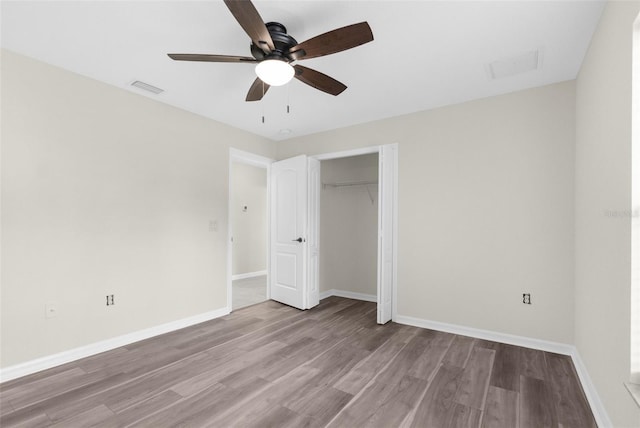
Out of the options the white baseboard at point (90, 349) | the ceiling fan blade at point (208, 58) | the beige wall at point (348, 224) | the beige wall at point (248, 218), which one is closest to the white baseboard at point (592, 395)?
the beige wall at point (348, 224)

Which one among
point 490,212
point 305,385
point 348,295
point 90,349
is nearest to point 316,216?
point 348,295

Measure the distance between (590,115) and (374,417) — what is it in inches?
105

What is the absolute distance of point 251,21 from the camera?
5.35 feet

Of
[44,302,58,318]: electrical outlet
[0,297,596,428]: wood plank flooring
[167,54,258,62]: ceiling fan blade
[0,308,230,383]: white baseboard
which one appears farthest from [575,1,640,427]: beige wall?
[44,302,58,318]: electrical outlet

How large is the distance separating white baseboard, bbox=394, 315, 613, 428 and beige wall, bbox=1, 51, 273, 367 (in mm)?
2681

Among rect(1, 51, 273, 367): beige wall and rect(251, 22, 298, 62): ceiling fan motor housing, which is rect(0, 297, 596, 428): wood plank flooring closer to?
rect(1, 51, 273, 367): beige wall

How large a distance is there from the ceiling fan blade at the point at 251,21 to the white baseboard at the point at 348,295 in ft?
12.7

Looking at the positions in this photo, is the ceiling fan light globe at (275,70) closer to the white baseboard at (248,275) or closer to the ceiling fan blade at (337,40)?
the ceiling fan blade at (337,40)

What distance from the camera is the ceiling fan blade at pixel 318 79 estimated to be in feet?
7.19

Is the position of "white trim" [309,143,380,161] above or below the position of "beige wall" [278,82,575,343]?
above

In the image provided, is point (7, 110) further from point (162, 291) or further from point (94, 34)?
point (162, 291)

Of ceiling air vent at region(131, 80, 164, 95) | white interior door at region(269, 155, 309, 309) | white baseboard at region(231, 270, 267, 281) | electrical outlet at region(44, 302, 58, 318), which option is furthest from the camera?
white baseboard at region(231, 270, 267, 281)

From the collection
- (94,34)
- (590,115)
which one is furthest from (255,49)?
(590,115)

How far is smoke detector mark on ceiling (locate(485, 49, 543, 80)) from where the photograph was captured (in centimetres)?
245
